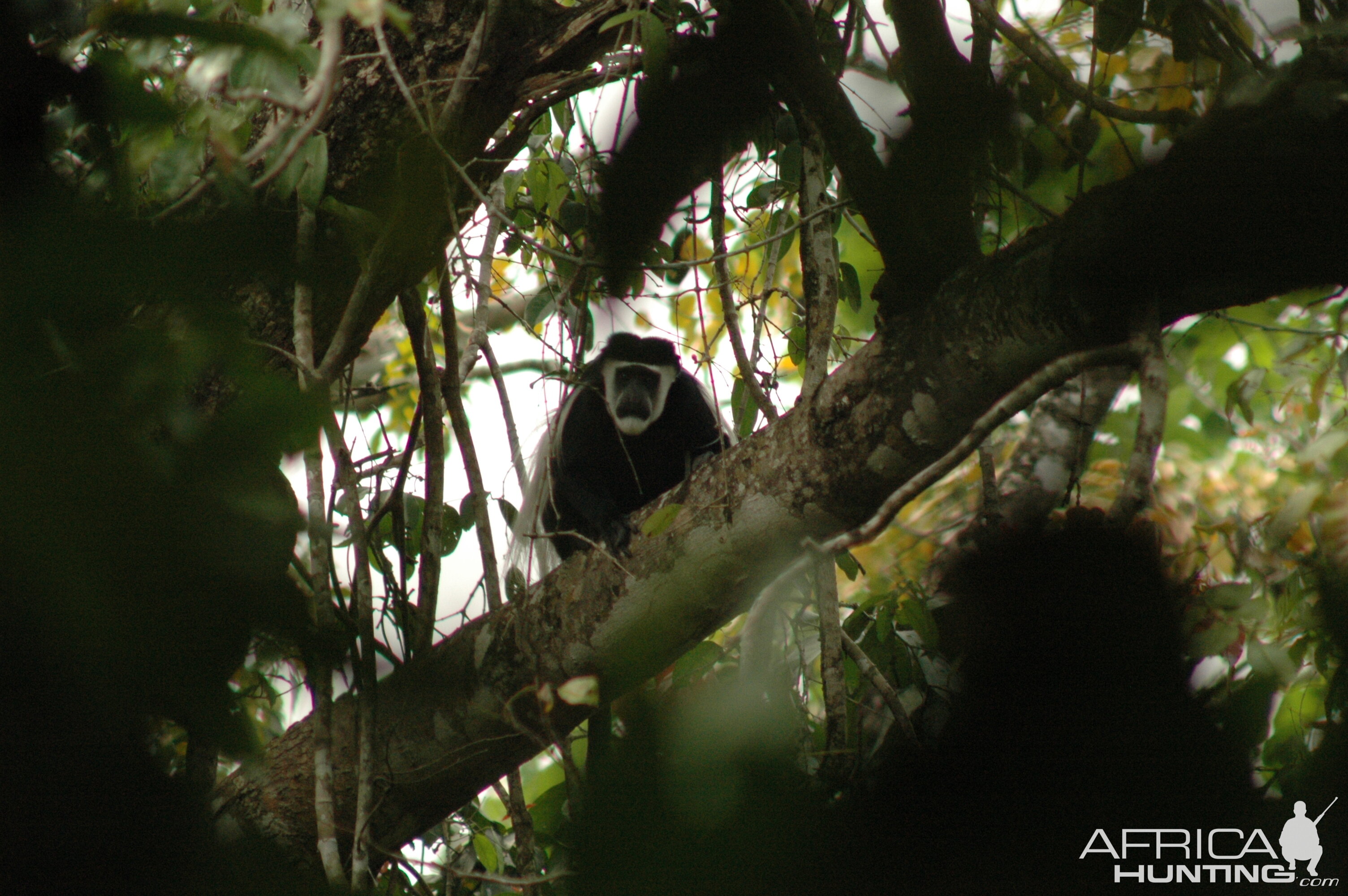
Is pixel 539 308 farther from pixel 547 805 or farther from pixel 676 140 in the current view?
pixel 676 140

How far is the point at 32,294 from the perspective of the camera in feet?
1.08

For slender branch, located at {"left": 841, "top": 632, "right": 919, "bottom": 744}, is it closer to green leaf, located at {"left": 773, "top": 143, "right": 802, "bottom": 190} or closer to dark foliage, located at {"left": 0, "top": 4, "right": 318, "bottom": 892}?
green leaf, located at {"left": 773, "top": 143, "right": 802, "bottom": 190}

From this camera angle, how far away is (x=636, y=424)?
3516mm

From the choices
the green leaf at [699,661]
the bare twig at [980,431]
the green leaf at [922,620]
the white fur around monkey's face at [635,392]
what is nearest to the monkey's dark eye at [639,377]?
the white fur around monkey's face at [635,392]

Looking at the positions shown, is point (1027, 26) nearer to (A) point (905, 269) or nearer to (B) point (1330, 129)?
(A) point (905, 269)

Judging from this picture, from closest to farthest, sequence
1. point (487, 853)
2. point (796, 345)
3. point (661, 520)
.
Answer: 1. point (661, 520)
2. point (487, 853)
3. point (796, 345)

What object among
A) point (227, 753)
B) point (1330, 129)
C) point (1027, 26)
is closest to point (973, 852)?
point (227, 753)

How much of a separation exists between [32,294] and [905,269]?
130 centimetres

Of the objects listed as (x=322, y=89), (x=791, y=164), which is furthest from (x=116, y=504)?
(x=791, y=164)

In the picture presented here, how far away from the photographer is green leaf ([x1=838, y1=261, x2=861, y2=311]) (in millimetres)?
2295

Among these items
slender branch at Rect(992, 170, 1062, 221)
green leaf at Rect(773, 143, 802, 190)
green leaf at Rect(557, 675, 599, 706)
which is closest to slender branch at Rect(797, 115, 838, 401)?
green leaf at Rect(773, 143, 802, 190)

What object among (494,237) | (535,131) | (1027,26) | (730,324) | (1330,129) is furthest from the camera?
(535,131)

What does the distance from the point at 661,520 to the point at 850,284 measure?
930 mm

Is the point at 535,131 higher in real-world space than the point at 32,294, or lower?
higher
